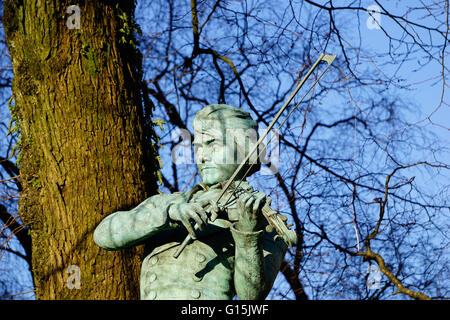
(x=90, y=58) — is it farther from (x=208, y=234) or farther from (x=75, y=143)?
(x=208, y=234)

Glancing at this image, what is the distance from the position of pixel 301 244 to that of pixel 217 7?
2704mm

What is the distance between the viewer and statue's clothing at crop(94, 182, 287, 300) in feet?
11.8

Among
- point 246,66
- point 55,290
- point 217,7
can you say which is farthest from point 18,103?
point 246,66

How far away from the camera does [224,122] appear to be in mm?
3984

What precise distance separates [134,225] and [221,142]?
695 mm

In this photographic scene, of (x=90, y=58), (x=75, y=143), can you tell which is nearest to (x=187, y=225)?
(x=75, y=143)

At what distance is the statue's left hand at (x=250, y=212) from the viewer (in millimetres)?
3395

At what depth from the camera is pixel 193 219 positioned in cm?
348

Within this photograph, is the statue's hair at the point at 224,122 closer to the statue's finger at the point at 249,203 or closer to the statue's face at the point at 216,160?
the statue's face at the point at 216,160

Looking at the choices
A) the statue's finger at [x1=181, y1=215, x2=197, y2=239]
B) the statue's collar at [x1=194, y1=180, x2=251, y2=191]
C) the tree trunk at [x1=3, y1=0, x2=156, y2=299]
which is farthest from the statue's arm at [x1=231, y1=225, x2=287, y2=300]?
the tree trunk at [x1=3, y1=0, x2=156, y2=299]

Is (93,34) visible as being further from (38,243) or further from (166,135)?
(166,135)

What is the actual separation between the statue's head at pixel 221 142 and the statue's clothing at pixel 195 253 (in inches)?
4.2

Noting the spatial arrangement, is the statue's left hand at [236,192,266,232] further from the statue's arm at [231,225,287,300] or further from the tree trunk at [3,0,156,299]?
the tree trunk at [3,0,156,299]

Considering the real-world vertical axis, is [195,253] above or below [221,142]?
below
